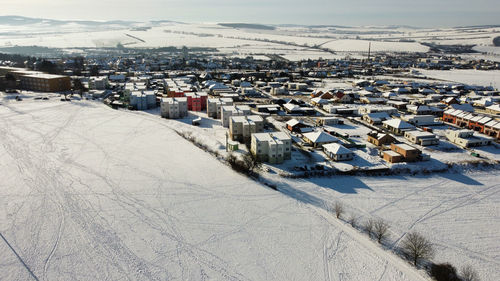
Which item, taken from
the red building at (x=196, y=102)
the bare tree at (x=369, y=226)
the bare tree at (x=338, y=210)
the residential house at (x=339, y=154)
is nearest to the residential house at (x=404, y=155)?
the residential house at (x=339, y=154)

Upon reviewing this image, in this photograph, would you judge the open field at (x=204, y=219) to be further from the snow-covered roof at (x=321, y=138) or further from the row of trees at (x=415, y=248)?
the snow-covered roof at (x=321, y=138)

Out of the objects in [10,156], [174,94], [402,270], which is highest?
[174,94]

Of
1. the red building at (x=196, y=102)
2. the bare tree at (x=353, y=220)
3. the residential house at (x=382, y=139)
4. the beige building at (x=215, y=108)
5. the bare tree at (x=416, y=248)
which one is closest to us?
the bare tree at (x=416, y=248)

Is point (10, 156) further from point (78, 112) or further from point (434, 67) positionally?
point (434, 67)

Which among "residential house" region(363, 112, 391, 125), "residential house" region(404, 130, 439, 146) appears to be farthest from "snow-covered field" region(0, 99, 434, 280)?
"residential house" region(363, 112, 391, 125)

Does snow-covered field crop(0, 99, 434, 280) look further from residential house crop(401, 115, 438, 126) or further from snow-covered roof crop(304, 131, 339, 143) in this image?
residential house crop(401, 115, 438, 126)

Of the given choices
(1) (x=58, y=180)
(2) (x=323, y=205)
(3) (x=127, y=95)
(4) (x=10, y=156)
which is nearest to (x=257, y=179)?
(2) (x=323, y=205)

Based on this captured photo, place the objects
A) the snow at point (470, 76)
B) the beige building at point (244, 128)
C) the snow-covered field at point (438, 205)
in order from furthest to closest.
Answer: the snow at point (470, 76)
the beige building at point (244, 128)
the snow-covered field at point (438, 205)
